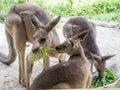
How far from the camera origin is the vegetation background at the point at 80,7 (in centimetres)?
943

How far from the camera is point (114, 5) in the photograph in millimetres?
10180

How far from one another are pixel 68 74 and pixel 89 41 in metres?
1.47

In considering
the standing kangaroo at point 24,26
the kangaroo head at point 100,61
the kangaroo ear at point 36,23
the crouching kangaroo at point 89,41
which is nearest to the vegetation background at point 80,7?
the crouching kangaroo at point 89,41

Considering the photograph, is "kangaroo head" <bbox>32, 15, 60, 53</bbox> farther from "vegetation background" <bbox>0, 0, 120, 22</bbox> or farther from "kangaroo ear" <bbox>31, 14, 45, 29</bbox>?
"vegetation background" <bbox>0, 0, 120, 22</bbox>

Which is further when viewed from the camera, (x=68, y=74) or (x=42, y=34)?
(x=42, y=34)

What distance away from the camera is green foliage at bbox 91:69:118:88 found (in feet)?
15.7

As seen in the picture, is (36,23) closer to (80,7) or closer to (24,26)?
(24,26)

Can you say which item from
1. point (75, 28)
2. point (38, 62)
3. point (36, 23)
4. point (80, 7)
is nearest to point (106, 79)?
point (75, 28)

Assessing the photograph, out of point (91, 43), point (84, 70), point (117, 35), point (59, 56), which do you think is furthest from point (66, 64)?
point (117, 35)

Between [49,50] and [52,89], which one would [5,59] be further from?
[52,89]

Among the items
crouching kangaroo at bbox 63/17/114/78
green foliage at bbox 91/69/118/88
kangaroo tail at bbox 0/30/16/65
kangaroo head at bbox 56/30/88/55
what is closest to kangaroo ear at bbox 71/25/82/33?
crouching kangaroo at bbox 63/17/114/78

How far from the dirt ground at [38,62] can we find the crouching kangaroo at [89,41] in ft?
1.92

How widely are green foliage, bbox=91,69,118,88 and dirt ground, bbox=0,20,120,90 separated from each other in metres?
0.35

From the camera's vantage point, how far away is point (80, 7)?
32.8 ft
